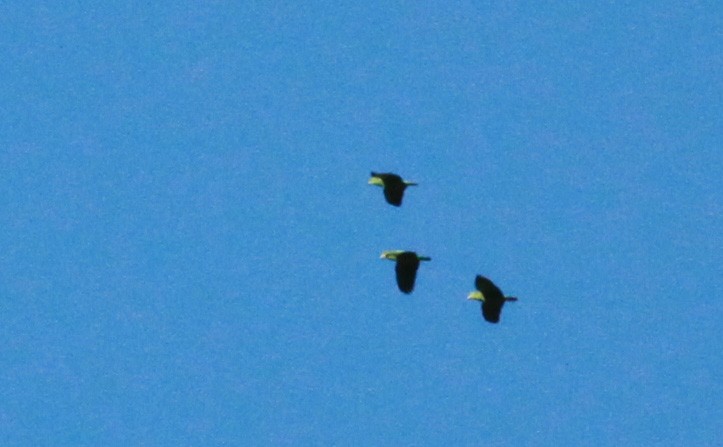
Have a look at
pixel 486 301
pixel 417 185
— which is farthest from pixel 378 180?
pixel 486 301

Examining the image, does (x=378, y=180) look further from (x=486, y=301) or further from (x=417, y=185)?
(x=486, y=301)

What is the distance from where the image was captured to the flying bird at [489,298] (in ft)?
119

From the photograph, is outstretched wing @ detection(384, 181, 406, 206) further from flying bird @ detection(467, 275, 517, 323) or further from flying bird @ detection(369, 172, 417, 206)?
flying bird @ detection(467, 275, 517, 323)

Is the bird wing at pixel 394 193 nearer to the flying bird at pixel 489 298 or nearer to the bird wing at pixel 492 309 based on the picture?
the flying bird at pixel 489 298

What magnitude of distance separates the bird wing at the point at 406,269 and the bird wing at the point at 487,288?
1318 mm

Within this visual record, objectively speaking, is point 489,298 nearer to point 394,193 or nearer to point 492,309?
point 492,309

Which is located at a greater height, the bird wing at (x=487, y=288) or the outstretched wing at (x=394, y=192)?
the outstretched wing at (x=394, y=192)

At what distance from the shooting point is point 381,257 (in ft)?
119

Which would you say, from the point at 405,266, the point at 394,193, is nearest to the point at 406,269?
the point at 405,266

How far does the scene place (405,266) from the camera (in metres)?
36.3

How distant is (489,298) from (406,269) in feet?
6.12

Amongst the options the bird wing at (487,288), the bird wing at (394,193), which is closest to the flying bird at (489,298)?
the bird wing at (487,288)

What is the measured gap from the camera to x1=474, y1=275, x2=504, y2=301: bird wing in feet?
119

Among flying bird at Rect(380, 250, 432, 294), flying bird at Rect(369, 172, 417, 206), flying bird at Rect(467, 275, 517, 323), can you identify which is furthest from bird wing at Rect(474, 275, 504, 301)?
flying bird at Rect(369, 172, 417, 206)
